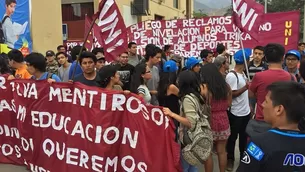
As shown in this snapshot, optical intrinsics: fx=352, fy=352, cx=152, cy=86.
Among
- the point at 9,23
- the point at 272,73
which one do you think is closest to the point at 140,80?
the point at 272,73

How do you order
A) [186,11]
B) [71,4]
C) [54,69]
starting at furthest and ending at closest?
[186,11] → [71,4] → [54,69]

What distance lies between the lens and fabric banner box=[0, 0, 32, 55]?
1009 centimetres

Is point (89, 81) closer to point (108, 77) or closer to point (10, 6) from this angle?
point (108, 77)

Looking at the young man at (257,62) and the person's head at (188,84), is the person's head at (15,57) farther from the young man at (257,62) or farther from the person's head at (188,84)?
the young man at (257,62)

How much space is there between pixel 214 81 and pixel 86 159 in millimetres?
1702

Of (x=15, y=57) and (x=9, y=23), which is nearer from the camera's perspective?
(x=15, y=57)

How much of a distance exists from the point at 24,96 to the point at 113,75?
1359 mm

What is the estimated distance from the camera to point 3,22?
1012cm

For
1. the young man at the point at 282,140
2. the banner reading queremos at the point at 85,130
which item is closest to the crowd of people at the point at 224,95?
the young man at the point at 282,140

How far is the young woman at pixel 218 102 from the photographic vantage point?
4102 millimetres

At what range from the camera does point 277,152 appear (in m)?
1.67

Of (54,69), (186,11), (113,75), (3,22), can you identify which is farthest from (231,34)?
(186,11)

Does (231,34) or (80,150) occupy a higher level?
(231,34)

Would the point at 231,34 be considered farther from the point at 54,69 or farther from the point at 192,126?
the point at 192,126
